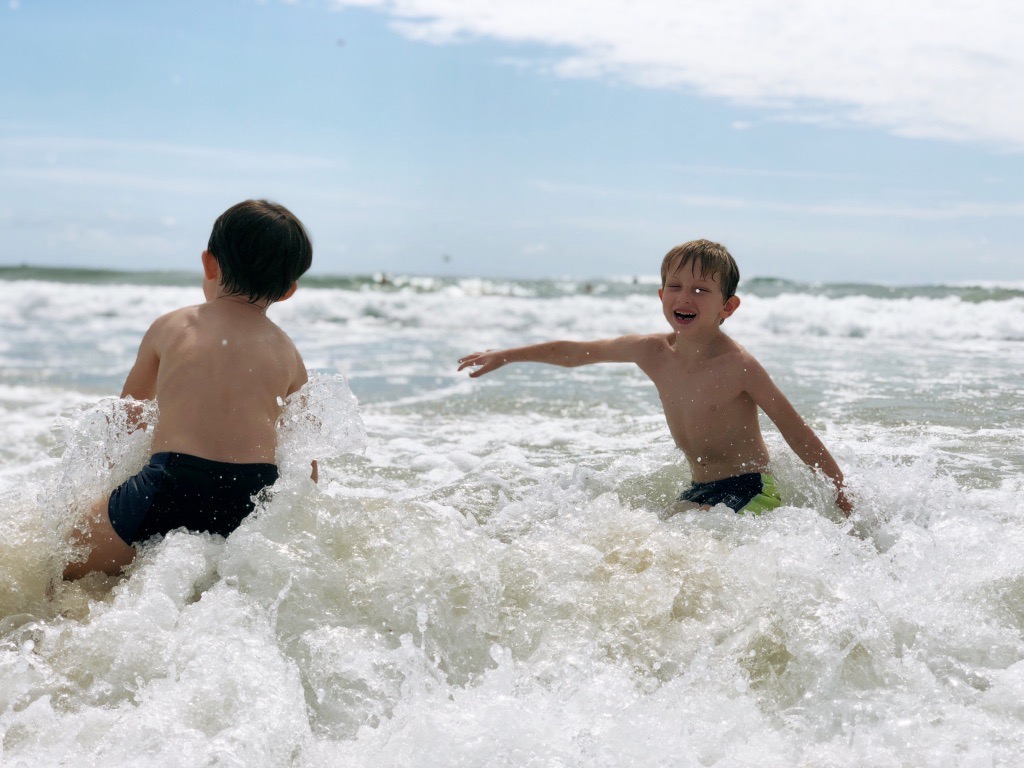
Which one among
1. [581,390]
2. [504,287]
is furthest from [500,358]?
[504,287]

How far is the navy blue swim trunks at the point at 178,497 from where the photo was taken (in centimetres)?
289

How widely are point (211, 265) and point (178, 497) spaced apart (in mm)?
793

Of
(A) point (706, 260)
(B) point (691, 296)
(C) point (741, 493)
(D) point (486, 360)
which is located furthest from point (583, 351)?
(C) point (741, 493)

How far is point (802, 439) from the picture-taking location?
3.69 meters

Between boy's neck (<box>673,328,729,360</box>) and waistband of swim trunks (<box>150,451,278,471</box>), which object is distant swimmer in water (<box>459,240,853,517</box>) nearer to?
boy's neck (<box>673,328,729,360</box>)

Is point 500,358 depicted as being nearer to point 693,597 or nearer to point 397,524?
point 397,524

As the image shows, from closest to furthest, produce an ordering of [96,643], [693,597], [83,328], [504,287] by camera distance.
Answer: [96,643]
[693,597]
[83,328]
[504,287]

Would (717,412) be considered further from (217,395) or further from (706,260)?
(217,395)

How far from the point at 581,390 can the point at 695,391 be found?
3.21 metres

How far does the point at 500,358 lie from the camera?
4070mm

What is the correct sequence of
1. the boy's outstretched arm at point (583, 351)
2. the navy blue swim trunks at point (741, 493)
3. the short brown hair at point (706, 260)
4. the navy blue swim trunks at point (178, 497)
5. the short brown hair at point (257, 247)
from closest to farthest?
the navy blue swim trunks at point (178, 497)
the short brown hair at point (257, 247)
the navy blue swim trunks at point (741, 493)
the short brown hair at point (706, 260)
the boy's outstretched arm at point (583, 351)

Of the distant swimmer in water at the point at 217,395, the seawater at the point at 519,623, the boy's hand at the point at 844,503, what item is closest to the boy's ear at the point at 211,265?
the distant swimmer in water at the point at 217,395

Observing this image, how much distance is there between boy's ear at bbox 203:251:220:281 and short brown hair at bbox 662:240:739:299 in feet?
5.80

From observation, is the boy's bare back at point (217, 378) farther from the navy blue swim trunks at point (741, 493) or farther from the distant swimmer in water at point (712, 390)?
the navy blue swim trunks at point (741, 493)
